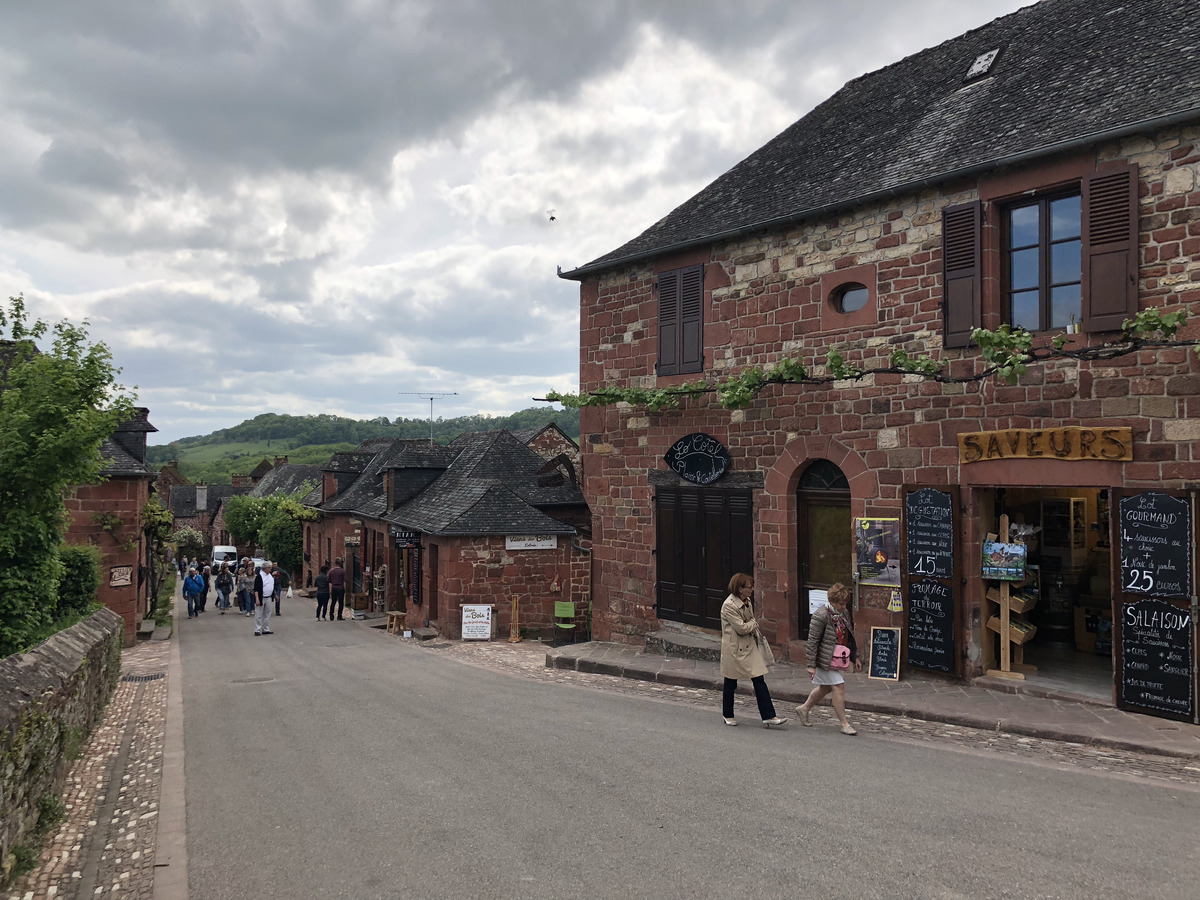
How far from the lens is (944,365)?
9.76 m

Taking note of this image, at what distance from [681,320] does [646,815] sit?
28.4 ft

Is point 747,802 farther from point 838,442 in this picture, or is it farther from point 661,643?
point 661,643

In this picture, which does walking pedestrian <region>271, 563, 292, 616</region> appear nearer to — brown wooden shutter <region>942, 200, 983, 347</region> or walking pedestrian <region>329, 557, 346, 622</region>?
walking pedestrian <region>329, 557, 346, 622</region>

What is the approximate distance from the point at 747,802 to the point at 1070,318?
6313 mm

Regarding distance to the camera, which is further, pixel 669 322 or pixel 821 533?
pixel 669 322

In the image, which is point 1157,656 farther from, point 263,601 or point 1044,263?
point 263,601

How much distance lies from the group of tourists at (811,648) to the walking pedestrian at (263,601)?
53.5 feet

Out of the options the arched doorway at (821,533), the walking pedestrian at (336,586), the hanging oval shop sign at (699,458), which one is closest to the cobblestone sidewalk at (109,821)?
the hanging oval shop sign at (699,458)

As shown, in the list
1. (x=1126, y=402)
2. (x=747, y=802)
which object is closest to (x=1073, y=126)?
(x=1126, y=402)

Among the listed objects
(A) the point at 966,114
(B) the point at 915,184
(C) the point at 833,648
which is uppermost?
(A) the point at 966,114

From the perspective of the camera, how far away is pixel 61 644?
8.34 m

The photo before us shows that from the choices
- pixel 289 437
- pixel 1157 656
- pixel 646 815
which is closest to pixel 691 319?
pixel 1157 656

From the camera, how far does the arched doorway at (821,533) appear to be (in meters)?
11.0

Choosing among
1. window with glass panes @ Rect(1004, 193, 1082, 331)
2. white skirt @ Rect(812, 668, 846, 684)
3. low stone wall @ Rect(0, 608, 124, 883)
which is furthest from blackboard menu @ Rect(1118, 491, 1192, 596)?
low stone wall @ Rect(0, 608, 124, 883)
